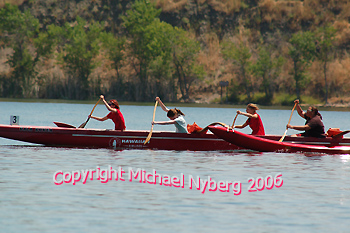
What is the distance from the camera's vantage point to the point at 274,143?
20.5 meters

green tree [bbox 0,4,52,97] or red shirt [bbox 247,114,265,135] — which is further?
green tree [bbox 0,4,52,97]

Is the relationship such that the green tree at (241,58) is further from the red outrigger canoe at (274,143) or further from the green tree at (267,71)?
the red outrigger canoe at (274,143)

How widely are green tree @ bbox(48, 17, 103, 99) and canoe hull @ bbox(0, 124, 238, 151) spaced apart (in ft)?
184

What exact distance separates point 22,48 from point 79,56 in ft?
28.1

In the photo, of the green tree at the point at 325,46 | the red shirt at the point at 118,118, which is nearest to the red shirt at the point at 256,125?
the red shirt at the point at 118,118

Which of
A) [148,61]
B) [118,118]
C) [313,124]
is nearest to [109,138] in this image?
[118,118]

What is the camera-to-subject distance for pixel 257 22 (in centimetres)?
8862

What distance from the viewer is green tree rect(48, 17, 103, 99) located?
77.4 metres

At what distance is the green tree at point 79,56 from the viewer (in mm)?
77438

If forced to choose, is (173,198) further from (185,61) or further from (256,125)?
(185,61)

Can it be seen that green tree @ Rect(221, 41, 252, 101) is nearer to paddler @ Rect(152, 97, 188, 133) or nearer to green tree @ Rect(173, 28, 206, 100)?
green tree @ Rect(173, 28, 206, 100)

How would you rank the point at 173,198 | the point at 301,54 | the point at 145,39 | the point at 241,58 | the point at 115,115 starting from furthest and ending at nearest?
the point at 145,39, the point at 241,58, the point at 301,54, the point at 115,115, the point at 173,198

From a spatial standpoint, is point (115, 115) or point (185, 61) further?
point (185, 61)

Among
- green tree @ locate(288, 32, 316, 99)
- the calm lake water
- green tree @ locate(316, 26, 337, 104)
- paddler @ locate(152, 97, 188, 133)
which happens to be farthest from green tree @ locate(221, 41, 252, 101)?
the calm lake water
